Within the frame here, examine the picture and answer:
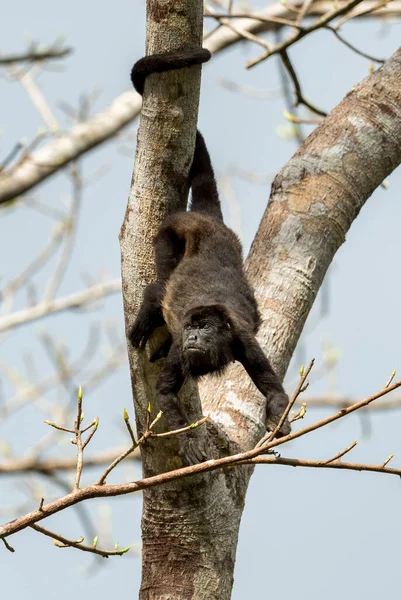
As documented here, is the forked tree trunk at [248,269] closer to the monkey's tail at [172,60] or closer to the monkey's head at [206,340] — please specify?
the monkey's tail at [172,60]

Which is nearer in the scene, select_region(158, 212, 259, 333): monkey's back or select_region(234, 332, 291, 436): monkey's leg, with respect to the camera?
select_region(234, 332, 291, 436): monkey's leg

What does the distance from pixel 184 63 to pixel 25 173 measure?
4675 millimetres

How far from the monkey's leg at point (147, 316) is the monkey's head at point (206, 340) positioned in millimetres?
197

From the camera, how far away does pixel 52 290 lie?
31.8 ft

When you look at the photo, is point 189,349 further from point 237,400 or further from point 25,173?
point 25,173

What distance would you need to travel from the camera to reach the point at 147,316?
167 inches

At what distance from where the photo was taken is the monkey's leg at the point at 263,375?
14.2 ft

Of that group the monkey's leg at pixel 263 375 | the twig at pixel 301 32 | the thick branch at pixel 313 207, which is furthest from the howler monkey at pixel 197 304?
the twig at pixel 301 32

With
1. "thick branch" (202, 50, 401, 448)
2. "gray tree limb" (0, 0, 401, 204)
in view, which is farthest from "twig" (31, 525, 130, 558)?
"gray tree limb" (0, 0, 401, 204)

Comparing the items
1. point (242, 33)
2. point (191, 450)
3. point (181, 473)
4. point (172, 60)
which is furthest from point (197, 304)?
point (242, 33)

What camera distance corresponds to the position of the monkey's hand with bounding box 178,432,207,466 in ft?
13.4

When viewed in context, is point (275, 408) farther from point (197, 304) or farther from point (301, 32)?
Result: point (301, 32)

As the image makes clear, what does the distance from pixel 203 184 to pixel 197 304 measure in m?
0.90

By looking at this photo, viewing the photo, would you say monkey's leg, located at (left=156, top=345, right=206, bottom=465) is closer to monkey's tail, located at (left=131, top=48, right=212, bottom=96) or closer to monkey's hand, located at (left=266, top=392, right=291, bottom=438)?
monkey's hand, located at (left=266, top=392, right=291, bottom=438)
